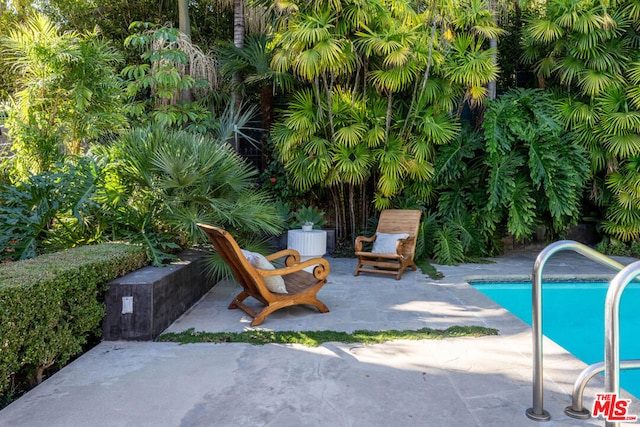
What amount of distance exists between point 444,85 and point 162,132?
449cm

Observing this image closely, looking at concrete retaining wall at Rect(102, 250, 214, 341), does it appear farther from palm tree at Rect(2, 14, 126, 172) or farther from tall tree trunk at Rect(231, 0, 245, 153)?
tall tree trunk at Rect(231, 0, 245, 153)

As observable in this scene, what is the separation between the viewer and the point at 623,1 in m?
7.57

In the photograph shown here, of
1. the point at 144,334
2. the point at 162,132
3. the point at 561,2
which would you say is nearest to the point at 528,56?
the point at 561,2

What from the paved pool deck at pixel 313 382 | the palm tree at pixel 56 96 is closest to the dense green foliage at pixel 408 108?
the palm tree at pixel 56 96

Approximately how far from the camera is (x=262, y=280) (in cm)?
427

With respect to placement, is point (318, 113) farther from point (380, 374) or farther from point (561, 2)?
point (380, 374)

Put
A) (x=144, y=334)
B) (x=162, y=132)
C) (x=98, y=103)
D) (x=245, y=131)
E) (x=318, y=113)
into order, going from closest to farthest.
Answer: (x=144, y=334)
(x=162, y=132)
(x=98, y=103)
(x=318, y=113)
(x=245, y=131)

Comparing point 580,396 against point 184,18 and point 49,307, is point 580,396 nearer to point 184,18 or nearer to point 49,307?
point 49,307

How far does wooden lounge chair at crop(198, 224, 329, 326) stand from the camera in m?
4.12

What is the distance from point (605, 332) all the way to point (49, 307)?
10.0ft

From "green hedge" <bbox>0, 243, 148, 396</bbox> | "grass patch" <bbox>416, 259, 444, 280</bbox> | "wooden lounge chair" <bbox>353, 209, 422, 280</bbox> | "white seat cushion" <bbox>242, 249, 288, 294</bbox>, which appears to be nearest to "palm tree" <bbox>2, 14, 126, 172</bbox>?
"green hedge" <bbox>0, 243, 148, 396</bbox>

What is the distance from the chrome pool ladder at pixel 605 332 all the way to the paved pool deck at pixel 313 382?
13 centimetres

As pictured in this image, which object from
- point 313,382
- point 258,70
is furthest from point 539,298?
point 258,70

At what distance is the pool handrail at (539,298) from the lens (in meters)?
2.26
